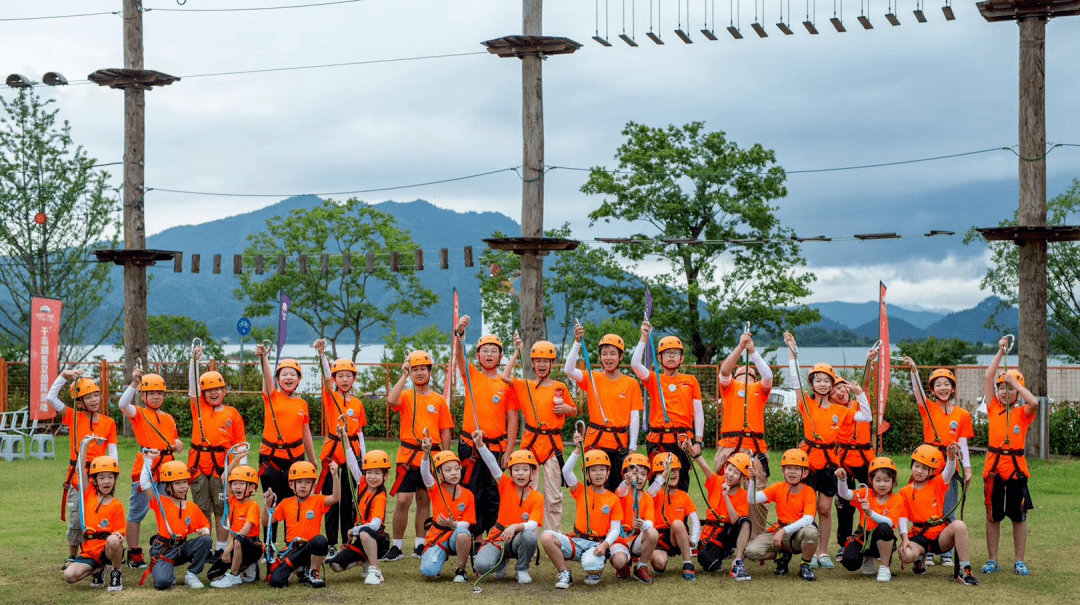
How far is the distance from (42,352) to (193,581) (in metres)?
11.6

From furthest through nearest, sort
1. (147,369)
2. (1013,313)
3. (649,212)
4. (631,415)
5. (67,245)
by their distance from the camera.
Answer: (1013,313)
(649,212)
(67,245)
(147,369)
(631,415)

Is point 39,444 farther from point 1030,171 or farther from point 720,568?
point 1030,171

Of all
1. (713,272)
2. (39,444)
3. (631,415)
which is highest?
(713,272)

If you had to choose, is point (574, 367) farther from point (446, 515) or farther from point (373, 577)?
point (373, 577)

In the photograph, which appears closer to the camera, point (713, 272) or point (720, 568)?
point (720, 568)

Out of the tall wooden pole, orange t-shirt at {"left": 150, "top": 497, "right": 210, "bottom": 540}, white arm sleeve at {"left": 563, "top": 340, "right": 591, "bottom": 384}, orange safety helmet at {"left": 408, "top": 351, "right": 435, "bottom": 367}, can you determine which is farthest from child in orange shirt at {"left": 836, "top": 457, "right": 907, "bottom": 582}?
the tall wooden pole

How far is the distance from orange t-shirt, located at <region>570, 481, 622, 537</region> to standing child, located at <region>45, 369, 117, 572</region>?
4160 millimetres

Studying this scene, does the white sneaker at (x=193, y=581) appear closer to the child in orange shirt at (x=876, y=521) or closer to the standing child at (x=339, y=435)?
the standing child at (x=339, y=435)

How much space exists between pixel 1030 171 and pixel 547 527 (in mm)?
10461

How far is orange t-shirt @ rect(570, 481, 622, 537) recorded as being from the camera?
9070 mm

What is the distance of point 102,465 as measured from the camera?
906 centimetres

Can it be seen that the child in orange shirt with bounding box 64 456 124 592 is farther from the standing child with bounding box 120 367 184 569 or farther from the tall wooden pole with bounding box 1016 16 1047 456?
the tall wooden pole with bounding box 1016 16 1047 456

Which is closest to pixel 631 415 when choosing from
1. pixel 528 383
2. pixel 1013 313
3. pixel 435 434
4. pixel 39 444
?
pixel 528 383

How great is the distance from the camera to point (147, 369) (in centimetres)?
2070
